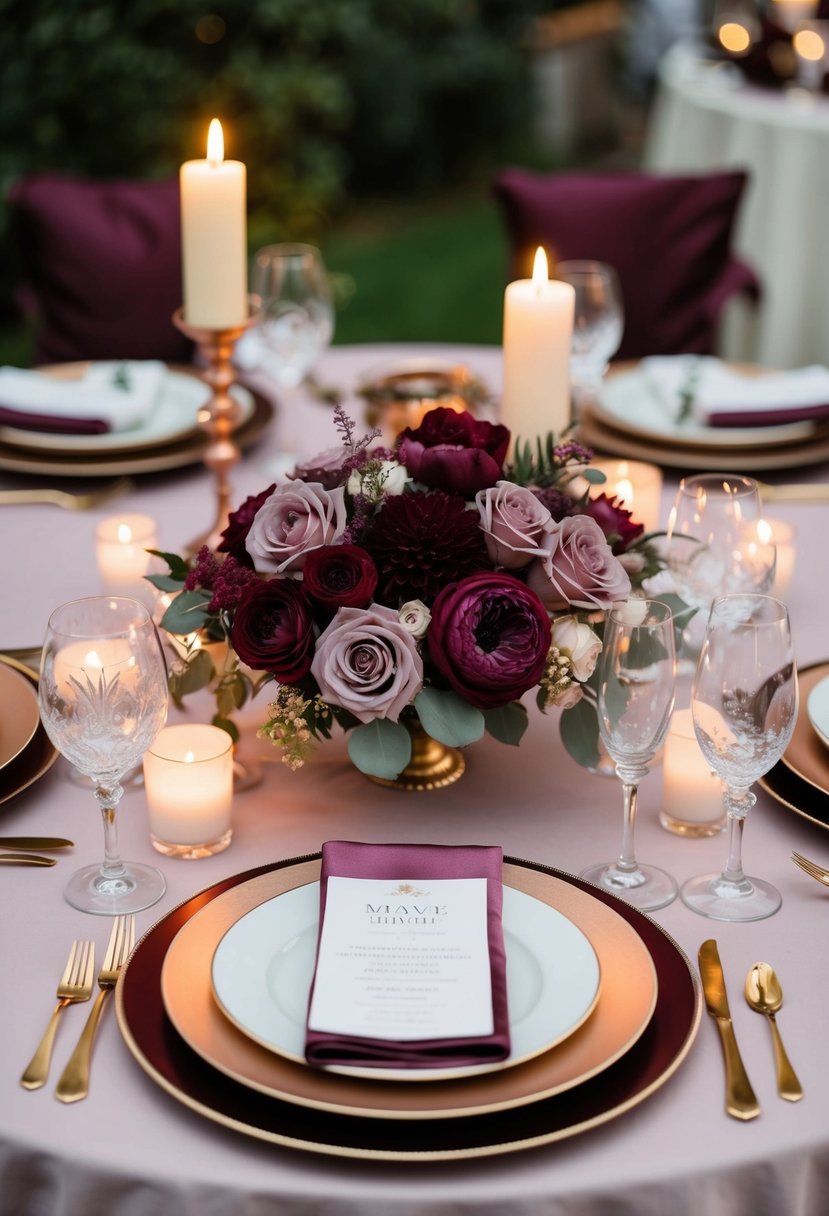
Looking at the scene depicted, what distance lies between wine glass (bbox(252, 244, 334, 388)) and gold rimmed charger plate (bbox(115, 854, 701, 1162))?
113 cm

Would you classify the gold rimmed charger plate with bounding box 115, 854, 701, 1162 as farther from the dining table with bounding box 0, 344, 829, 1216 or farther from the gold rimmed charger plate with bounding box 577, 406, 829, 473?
the gold rimmed charger plate with bounding box 577, 406, 829, 473

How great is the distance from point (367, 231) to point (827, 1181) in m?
6.75

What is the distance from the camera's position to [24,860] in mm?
1145

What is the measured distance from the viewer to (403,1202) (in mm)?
812

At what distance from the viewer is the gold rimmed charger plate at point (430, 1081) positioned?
33.5 inches

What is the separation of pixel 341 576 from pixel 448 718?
0.14 m

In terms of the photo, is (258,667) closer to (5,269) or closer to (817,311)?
(817,311)

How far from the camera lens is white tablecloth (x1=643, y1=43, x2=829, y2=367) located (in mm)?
3490

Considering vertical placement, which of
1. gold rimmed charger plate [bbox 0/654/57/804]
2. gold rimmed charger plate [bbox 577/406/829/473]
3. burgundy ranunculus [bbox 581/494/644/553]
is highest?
burgundy ranunculus [bbox 581/494/644/553]

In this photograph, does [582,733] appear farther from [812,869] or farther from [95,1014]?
[95,1014]

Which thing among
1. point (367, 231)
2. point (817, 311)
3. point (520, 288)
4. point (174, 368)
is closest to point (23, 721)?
point (520, 288)

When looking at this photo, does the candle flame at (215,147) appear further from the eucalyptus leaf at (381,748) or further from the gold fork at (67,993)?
the gold fork at (67,993)

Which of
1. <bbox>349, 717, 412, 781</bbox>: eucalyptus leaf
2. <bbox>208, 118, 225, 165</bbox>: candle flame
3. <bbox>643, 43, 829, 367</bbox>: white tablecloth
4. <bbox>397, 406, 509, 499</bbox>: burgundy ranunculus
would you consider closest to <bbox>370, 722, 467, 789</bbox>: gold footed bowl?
<bbox>349, 717, 412, 781</bbox>: eucalyptus leaf

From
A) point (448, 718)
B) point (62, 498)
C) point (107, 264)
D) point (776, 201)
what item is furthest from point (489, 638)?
point (776, 201)
